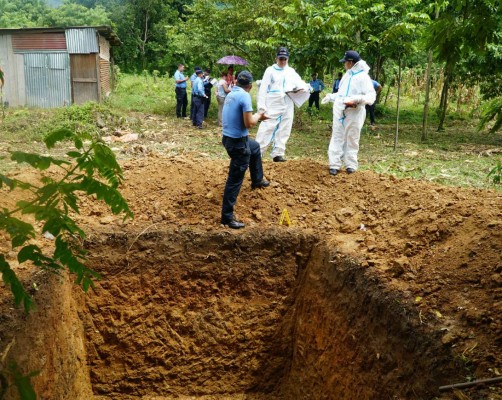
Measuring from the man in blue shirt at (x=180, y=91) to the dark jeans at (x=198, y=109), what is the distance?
1.23m

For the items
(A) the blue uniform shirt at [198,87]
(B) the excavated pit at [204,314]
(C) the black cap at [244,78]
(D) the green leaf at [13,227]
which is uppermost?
(C) the black cap at [244,78]

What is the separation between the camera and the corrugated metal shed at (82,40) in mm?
15805

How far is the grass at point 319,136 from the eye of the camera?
9.91 meters

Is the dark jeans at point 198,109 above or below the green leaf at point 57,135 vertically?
below

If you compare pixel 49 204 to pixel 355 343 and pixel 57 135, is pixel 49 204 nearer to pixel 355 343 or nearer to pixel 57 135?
pixel 57 135

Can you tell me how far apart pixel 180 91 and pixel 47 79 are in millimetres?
4305

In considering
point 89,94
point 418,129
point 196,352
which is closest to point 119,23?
point 89,94

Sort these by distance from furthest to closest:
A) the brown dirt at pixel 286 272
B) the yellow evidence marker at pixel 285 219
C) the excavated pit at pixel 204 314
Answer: the yellow evidence marker at pixel 285 219, the excavated pit at pixel 204 314, the brown dirt at pixel 286 272

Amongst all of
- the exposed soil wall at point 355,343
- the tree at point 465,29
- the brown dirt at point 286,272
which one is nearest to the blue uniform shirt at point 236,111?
the brown dirt at point 286,272

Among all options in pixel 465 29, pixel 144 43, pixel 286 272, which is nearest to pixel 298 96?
pixel 286 272

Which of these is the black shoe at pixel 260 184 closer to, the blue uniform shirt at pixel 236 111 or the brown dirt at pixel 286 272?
the brown dirt at pixel 286 272

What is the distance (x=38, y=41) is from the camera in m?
15.8

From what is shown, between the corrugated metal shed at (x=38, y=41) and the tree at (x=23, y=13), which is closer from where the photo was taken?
the corrugated metal shed at (x=38, y=41)

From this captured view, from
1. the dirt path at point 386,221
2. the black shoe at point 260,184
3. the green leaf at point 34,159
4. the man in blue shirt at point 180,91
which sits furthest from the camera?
the man in blue shirt at point 180,91
